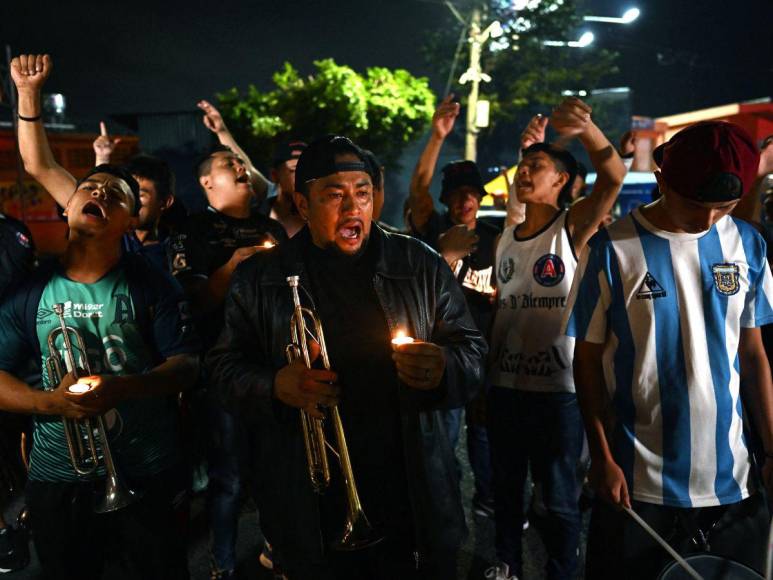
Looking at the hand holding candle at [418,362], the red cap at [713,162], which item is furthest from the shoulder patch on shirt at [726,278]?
the hand holding candle at [418,362]

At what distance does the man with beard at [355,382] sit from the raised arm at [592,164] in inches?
42.5

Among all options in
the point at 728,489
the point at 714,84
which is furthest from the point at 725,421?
the point at 714,84

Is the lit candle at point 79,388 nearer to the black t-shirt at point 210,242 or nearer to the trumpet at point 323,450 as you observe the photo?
the trumpet at point 323,450

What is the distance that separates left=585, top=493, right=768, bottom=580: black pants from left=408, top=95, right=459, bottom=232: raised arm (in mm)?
2476

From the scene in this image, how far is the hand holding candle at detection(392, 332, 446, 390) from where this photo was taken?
1.94m

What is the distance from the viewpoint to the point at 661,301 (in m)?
2.30

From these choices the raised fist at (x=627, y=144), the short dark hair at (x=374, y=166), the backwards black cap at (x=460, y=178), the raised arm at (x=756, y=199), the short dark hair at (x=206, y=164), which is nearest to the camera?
the short dark hair at (x=374, y=166)

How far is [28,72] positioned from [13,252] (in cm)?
110

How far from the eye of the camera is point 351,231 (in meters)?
2.33

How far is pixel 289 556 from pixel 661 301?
1.85 m

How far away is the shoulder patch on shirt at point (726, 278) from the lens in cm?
229

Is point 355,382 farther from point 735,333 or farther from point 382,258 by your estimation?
point 735,333

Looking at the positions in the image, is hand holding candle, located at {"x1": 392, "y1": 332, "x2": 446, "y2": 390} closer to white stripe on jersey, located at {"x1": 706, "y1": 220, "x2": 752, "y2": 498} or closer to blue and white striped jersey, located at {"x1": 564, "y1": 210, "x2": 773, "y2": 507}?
blue and white striped jersey, located at {"x1": 564, "y1": 210, "x2": 773, "y2": 507}

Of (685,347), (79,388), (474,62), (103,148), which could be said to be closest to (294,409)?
(79,388)
